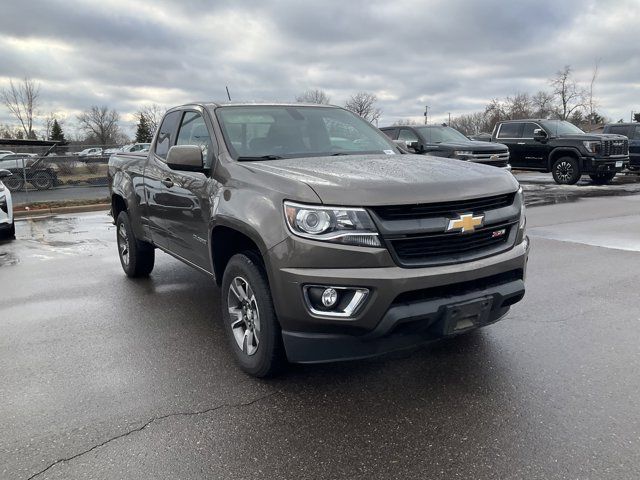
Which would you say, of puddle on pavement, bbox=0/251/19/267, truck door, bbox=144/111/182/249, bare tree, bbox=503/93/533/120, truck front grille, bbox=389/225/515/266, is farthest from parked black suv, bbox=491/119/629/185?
bare tree, bbox=503/93/533/120

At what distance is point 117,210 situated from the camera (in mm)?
6691

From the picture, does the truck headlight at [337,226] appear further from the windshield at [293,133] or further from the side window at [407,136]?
the side window at [407,136]

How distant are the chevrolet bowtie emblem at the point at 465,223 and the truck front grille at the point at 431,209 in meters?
0.04

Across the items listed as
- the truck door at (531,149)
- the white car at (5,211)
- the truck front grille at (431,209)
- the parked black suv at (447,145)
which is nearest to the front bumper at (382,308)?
the truck front grille at (431,209)

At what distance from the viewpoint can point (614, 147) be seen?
623 inches

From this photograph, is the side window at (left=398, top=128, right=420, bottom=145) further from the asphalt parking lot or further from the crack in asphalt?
the crack in asphalt

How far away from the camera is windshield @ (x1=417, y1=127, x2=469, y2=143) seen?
563 inches

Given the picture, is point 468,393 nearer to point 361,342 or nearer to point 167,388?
point 361,342

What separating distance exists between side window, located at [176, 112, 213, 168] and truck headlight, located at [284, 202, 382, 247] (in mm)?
1353

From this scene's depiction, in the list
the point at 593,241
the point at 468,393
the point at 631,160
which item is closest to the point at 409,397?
the point at 468,393

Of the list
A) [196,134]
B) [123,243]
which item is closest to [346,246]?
[196,134]

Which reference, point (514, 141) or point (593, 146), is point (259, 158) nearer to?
point (593, 146)

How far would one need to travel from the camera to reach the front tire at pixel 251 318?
10.4ft

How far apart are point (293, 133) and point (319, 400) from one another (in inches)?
85.7
